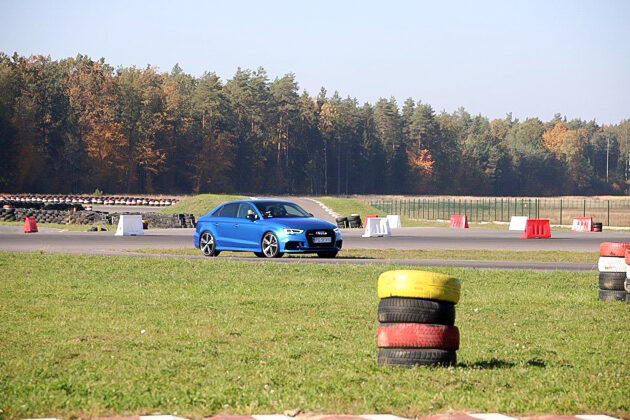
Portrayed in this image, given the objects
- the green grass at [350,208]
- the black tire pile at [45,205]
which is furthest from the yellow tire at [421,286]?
the green grass at [350,208]

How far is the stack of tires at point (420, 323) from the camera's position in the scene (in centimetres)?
909

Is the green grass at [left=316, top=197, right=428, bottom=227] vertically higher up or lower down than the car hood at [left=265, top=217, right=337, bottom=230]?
lower down

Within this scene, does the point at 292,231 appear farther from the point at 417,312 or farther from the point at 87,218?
the point at 87,218

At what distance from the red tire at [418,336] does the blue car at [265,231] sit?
16597mm

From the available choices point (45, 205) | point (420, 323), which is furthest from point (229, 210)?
point (45, 205)

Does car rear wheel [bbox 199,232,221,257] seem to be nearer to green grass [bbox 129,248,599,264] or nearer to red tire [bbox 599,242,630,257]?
green grass [bbox 129,248,599,264]

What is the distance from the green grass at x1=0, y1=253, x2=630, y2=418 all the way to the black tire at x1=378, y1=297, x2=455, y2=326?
1.44ft

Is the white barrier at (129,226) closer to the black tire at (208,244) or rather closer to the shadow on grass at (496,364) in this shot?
the black tire at (208,244)

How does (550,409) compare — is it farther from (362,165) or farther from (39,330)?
(362,165)

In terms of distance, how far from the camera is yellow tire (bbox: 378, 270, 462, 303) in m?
9.12

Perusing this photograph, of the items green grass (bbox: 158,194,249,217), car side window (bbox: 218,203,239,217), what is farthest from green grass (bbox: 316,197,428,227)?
car side window (bbox: 218,203,239,217)

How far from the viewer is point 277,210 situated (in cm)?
2706

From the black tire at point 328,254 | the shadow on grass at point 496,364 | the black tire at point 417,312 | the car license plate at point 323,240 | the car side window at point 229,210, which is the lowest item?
the black tire at point 328,254

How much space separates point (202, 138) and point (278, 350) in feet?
429
